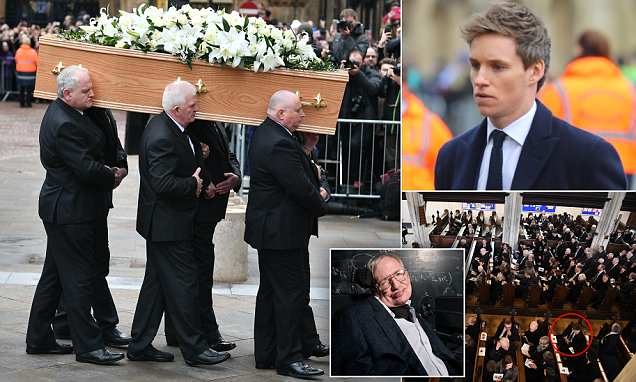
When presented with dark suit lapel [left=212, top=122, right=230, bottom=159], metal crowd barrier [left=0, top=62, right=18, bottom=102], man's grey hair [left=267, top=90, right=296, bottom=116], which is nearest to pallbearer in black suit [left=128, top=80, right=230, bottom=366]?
dark suit lapel [left=212, top=122, right=230, bottom=159]

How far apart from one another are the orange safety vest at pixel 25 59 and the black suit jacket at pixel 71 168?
78.8 ft

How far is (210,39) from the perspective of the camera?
8.06 meters

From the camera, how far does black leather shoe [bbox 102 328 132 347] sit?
8.87 meters

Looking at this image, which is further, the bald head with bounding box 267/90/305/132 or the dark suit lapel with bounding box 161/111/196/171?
the dark suit lapel with bounding box 161/111/196/171

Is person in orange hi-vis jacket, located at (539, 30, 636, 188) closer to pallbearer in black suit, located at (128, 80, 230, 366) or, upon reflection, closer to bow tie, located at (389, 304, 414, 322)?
bow tie, located at (389, 304, 414, 322)

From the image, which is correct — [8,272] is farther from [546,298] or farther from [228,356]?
[546,298]

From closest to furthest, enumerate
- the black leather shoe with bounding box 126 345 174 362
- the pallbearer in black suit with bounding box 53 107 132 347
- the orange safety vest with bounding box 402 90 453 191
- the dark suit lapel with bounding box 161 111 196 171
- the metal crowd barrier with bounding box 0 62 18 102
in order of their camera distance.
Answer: the orange safety vest with bounding box 402 90 453 191 < the dark suit lapel with bounding box 161 111 196 171 < the black leather shoe with bounding box 126 345 174 362 < the pallbearer in black suit with bounding box 53 107 132 347 < the metal crowd barrier with bounding box 0 62 18 102

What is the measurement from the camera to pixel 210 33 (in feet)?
26.5

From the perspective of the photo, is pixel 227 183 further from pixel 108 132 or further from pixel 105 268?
pixel 105 268

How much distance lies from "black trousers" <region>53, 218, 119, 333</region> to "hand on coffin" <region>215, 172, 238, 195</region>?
0.79 meters

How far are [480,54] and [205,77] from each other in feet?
7.60

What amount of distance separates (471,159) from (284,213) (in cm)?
179

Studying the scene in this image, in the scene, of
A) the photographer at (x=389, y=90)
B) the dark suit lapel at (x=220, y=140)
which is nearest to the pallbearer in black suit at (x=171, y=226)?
the dark suit lapel at (x=220, y=140)

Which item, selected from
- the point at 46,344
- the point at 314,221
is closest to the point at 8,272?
the point at 46,344
